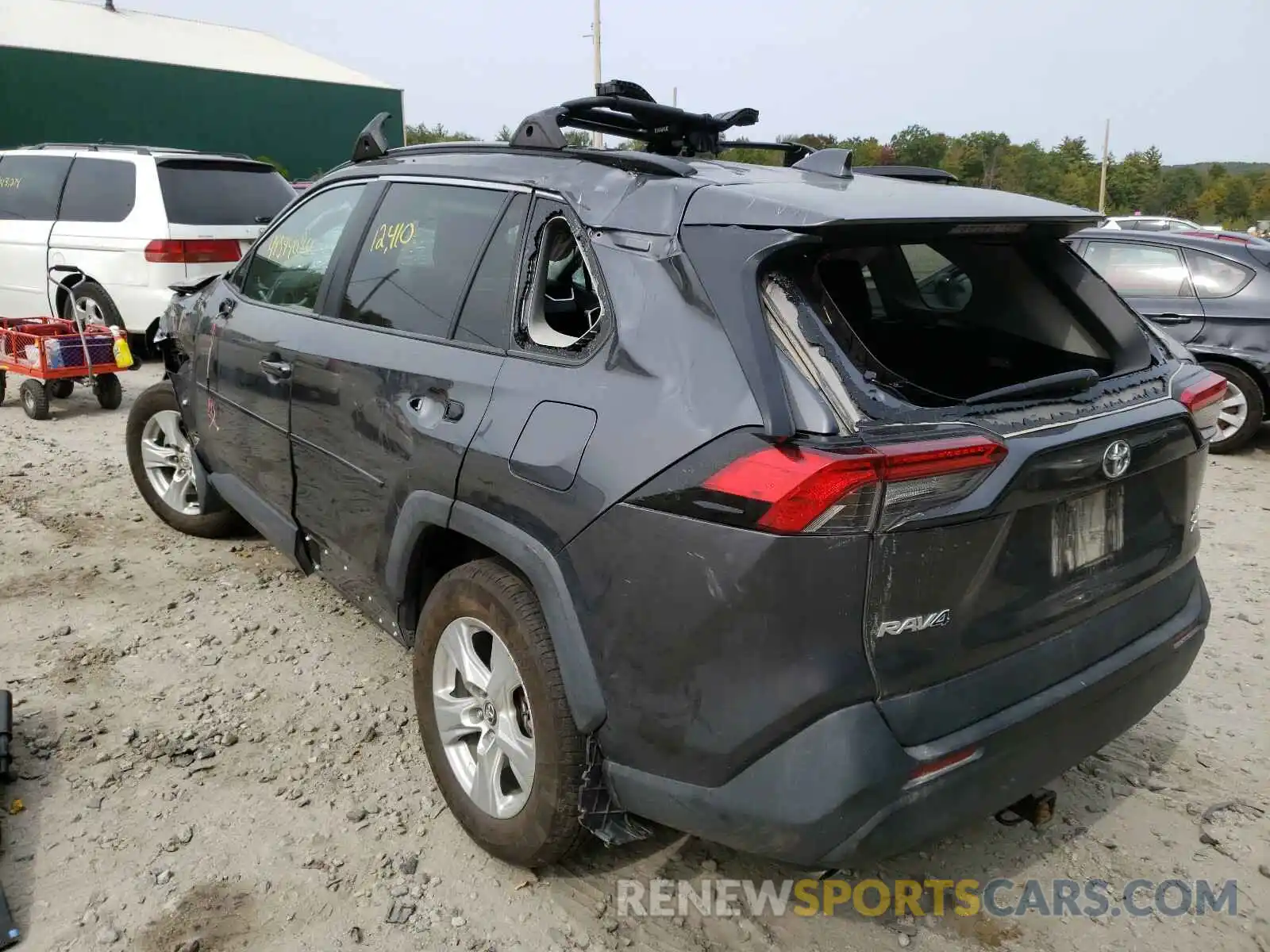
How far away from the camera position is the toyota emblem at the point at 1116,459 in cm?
216

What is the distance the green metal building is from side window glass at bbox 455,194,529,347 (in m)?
30.4

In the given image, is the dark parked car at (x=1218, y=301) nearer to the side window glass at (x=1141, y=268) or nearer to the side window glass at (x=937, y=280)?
the side window glass at (x=1141, y=268)

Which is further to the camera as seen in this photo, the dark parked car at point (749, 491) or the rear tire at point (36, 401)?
the rear tire at point (36, 401)

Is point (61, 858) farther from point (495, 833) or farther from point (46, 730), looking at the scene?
point (495, 833)

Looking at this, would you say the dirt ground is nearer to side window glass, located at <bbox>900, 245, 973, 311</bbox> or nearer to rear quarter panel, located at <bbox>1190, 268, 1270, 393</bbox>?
side window glass, located at <bbox>900, 245, 973, 311</bbox>

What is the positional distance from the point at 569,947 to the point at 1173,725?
2.31m

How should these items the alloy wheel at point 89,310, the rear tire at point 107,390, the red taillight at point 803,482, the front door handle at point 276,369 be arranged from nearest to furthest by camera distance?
the red taillight at point 803,482 < the front door handle at point 276,369 < the rear tire at point 107,390 < the alloy wheel at point 89,310

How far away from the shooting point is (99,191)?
8.36 metres

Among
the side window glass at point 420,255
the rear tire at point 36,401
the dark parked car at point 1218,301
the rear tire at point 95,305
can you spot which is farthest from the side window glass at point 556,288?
the rear tire at point 95,305

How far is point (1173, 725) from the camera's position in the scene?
3369 millimetres

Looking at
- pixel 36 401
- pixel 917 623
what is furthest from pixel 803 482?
pixel 36 401

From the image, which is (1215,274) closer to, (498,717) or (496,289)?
(496,289)

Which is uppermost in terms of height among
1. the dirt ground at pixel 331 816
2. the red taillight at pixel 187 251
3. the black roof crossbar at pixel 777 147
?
the black roof crossbar at pixel 777 147

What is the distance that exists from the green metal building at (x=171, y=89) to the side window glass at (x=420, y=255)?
1173 inches
